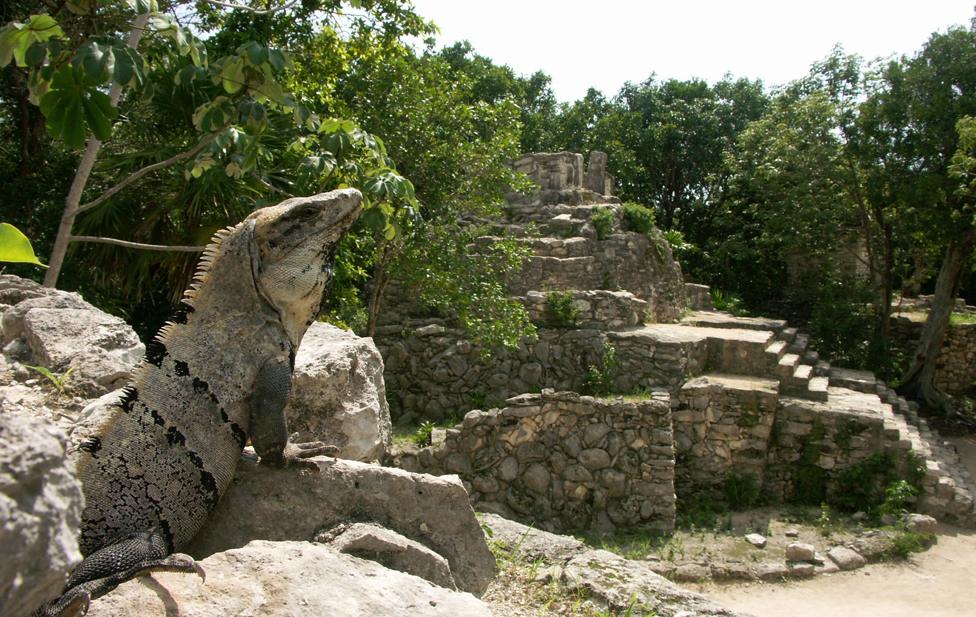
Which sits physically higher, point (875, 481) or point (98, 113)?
point (98, 113)

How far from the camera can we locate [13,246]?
1.82 m

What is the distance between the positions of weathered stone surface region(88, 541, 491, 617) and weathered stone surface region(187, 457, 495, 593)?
0.41 meters

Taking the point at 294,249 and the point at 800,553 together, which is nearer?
the point at 294,249

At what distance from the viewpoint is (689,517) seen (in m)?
9.59

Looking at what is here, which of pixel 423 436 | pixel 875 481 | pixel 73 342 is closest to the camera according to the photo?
pixel 73 342

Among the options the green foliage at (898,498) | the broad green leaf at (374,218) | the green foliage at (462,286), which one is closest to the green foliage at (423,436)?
the green foliage at (462,286)

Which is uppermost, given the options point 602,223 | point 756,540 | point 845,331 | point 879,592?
point 602,223

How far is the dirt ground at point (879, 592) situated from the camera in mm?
7328

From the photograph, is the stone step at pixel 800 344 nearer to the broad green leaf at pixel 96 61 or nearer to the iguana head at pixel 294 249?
the iguana head at pixel 294 249

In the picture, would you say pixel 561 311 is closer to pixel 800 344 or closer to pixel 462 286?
pixel 462 286

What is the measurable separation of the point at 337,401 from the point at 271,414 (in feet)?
4.05

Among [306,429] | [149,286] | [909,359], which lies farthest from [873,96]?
[306,429]

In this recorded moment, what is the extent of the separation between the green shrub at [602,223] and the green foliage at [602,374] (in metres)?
4.53

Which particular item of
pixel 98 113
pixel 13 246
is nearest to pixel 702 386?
pixel 98 113
